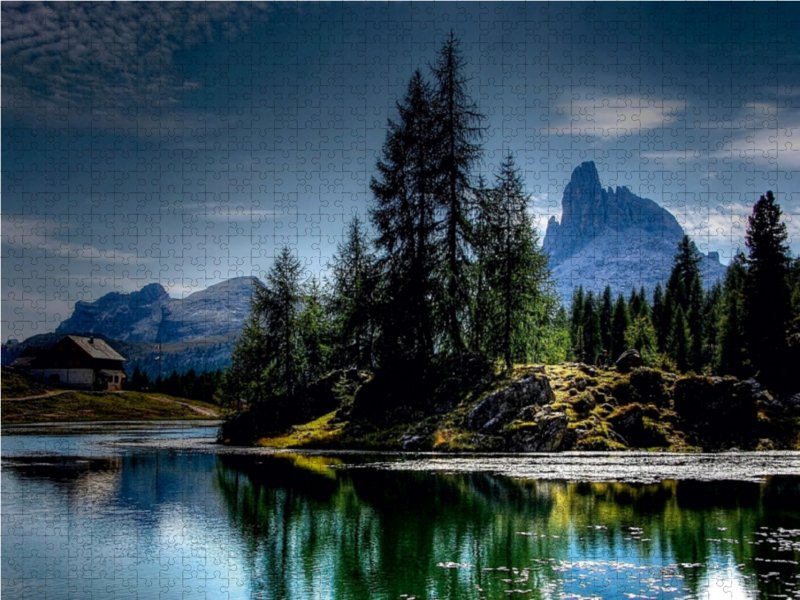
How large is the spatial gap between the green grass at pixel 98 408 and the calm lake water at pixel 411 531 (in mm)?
82758

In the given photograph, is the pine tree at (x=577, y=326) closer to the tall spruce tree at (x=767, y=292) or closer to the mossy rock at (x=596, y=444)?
the tall spruce tree at (x=767, y=292)

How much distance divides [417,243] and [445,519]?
3675 centimetres

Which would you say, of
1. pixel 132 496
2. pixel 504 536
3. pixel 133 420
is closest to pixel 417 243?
pixel 132 496

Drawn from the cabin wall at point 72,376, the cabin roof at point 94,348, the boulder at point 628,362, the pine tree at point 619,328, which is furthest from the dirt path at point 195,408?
the boulder at point 628,362

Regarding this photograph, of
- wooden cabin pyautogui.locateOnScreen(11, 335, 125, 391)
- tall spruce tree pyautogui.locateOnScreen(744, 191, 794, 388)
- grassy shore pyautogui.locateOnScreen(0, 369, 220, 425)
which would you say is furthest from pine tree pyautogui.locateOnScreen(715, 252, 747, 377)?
wooden cabin pyautogui.locateOnScreen(11, 335, 125, 391)

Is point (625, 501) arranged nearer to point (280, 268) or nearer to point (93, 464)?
Answer: point (93, 464)

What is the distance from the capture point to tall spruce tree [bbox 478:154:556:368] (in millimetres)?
56719

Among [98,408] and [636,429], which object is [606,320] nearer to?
[98,408]

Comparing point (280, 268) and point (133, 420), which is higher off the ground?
point (280, 268)

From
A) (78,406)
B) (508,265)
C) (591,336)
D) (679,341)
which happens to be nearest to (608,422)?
(508,265)

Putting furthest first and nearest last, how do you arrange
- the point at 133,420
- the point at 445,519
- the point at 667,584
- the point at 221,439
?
the point at 133,420, the point at 221,439, the point at 445,519, the point at 667,584

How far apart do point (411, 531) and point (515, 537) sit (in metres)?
3.26

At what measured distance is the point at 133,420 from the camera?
12150 centimetres

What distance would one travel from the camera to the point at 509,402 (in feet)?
157
